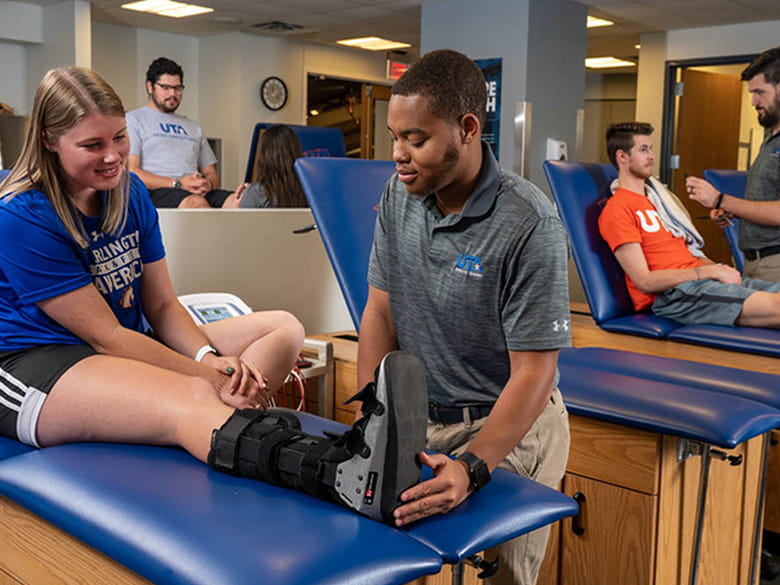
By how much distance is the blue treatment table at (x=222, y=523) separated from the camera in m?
1.07

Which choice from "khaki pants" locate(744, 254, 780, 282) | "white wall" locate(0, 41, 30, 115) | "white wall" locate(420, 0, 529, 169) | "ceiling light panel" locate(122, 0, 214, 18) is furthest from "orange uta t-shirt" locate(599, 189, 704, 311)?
"white wall" locate(0, 41, 30, 115)

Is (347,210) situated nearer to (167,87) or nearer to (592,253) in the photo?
(592,253)

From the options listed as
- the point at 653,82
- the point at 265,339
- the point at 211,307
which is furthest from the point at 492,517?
the point at 653,82

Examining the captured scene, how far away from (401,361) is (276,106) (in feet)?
27.5

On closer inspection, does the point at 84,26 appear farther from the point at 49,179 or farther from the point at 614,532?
the point at 614,532

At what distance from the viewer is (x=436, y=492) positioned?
1.23 metres

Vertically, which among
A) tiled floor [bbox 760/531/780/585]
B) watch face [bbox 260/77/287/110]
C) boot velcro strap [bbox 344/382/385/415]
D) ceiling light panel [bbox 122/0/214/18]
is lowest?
tiled floor [bbox 760/531/780/585]

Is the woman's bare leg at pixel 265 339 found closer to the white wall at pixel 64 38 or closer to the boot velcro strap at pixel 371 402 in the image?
the boot velcro strap at pixel 371 402

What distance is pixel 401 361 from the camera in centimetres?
118

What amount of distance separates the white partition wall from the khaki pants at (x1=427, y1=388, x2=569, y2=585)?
1.37 meters

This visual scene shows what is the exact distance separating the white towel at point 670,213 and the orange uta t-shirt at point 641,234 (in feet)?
0.10

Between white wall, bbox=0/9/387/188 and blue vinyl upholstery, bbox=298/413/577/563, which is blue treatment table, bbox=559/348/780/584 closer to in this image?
blue vinyl upholstery, bbox=298/413/577/563

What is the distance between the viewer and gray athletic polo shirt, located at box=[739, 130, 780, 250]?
3291 millimetres

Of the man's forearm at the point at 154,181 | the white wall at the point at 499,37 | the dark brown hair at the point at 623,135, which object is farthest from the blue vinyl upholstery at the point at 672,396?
the white wall at the point at 499,37
